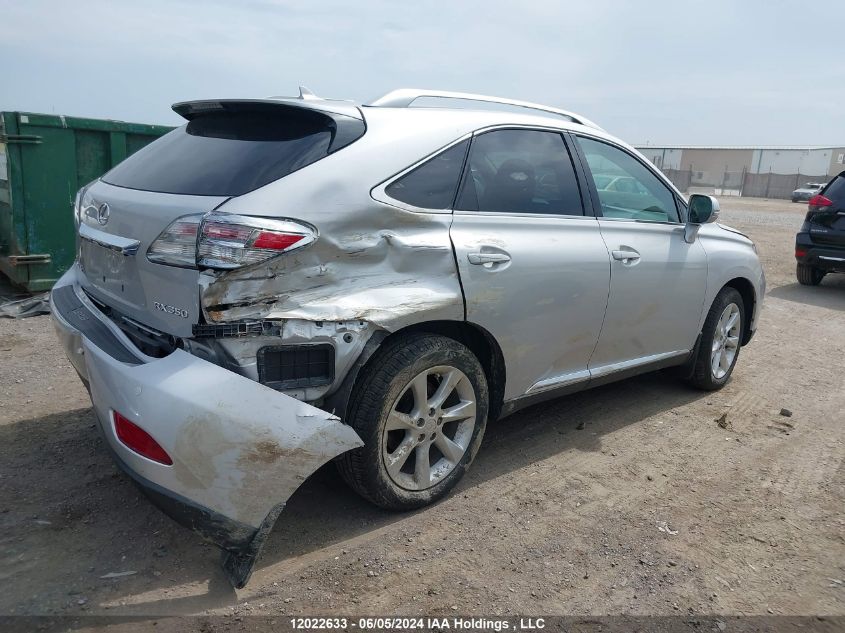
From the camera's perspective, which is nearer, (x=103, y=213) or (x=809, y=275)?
(x=103, y=213)

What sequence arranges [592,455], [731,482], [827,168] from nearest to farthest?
[731,482] → [592,455] → [827,168]

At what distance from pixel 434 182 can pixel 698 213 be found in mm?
2279

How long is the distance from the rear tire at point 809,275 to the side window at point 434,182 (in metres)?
8.72

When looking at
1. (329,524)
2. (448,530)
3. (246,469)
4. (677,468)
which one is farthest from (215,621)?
(677,468)

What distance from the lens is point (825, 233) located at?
9.62 metres

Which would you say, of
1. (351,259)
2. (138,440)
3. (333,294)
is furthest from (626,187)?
(138,440)

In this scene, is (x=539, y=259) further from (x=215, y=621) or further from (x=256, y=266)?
(x=215, y=621)

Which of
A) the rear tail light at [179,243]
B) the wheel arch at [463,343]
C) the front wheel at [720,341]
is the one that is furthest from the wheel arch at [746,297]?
the rear tail light at [179,243]

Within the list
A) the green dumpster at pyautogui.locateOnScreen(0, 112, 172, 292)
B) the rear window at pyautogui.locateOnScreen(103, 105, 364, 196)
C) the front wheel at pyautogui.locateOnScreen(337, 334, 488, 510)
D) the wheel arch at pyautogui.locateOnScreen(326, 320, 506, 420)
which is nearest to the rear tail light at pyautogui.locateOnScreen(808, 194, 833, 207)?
the wheel arch at pyautogui.locateOnScreen(326, 320, 506, 420)

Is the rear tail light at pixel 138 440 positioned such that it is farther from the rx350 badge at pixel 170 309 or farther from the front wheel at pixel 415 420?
the front wheel at pixel 415 420

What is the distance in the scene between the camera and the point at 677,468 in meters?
3.90

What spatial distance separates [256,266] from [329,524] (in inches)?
50.9

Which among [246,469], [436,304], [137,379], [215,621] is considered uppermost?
[436,304]

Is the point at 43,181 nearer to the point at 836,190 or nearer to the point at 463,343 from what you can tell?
the point at 463,343
